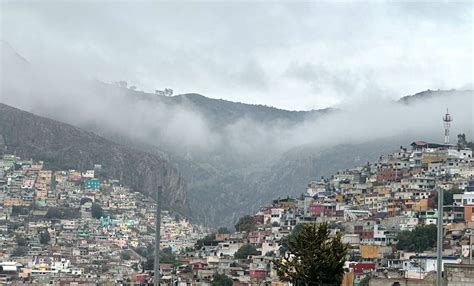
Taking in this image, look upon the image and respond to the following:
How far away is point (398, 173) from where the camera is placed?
103m

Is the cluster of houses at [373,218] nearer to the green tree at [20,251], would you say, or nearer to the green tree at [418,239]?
the green tree at [418,239]

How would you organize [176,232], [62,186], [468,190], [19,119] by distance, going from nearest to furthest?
[468,190] < [176,232] < [62,186] < [19,119]

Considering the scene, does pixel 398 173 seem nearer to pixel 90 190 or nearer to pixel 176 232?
pixel 176 232

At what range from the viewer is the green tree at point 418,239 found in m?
70.8

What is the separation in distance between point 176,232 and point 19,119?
163ft

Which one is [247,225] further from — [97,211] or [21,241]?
[97,211]

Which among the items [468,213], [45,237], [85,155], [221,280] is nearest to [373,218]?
[468,213]

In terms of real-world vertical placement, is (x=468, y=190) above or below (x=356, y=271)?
above

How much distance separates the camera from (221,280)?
71.1m

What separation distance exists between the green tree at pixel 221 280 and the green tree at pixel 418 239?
10625 millimetres

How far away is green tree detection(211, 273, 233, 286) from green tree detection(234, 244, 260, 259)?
12.0 meters

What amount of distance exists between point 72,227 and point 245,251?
62723mm

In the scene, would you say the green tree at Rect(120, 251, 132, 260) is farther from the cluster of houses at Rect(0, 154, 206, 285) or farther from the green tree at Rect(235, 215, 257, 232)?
the green tree at Rect(235, 215, 257, 232)

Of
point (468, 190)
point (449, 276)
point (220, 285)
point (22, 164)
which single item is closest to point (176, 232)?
point (22, 164)
